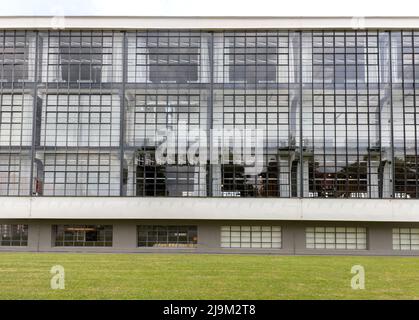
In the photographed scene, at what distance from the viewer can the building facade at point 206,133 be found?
44.2 metres

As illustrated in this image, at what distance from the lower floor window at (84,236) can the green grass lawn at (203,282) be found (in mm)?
15074

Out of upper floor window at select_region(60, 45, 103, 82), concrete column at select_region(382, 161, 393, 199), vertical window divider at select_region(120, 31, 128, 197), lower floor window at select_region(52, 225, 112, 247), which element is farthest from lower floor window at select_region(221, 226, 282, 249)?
upper floor window at select_region(60, 45, 103, 82)

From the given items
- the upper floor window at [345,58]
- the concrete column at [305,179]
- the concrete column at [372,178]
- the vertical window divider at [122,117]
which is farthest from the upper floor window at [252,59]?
the concrete column at [372,178]

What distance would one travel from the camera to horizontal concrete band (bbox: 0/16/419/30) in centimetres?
4506

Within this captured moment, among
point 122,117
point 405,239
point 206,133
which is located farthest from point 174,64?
point 405,239

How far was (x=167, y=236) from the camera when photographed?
45000 millimetres

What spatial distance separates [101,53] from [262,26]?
13501 mm

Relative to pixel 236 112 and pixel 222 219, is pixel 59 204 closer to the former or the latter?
pixel 222 219

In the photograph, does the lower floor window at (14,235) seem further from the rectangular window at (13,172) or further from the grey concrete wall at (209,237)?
the rectangular window at (13,172)

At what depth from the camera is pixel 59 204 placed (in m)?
44.1

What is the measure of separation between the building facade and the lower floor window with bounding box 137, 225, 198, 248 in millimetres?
88

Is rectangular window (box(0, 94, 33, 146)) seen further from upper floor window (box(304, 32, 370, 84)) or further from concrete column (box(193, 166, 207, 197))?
upper floor window (box(304, 32, 370, 84))

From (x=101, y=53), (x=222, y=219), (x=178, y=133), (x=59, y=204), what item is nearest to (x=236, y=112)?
(x=178, y=133)
